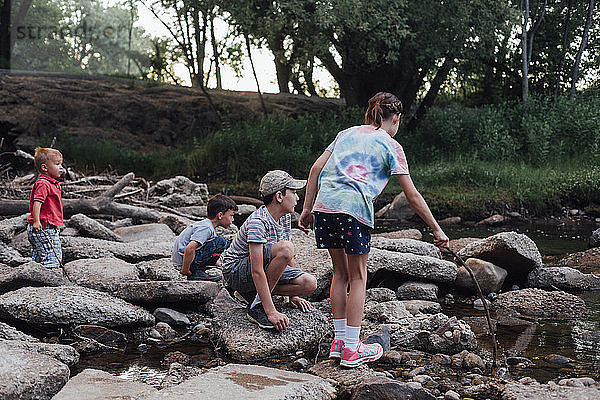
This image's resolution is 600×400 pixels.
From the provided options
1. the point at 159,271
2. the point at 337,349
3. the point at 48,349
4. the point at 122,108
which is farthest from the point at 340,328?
the point at 122,108

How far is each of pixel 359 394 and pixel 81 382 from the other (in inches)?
59.5

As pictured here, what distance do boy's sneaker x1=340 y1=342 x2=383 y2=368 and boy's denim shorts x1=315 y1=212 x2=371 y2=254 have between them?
24.1 inches

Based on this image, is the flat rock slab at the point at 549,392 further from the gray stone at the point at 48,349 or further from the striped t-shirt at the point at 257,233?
the gray stone at the point at 48,349

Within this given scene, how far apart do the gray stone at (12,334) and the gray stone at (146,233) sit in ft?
13.7

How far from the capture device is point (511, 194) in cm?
1331

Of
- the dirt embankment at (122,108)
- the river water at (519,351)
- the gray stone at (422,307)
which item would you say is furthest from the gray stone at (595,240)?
the dirt embankment at (122,108)

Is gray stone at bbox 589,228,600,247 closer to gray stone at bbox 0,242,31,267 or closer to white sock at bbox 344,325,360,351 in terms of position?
white sock at bbox 344,325,360,351

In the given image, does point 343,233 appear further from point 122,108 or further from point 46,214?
point 122,108

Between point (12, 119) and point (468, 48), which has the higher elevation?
point (468, 48)

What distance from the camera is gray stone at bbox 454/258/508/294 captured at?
6.25 meters

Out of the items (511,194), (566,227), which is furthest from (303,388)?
(511,194)

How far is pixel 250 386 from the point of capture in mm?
3266

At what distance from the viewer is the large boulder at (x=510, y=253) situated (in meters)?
6.36

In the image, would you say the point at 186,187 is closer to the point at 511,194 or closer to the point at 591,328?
the point at 511,194
